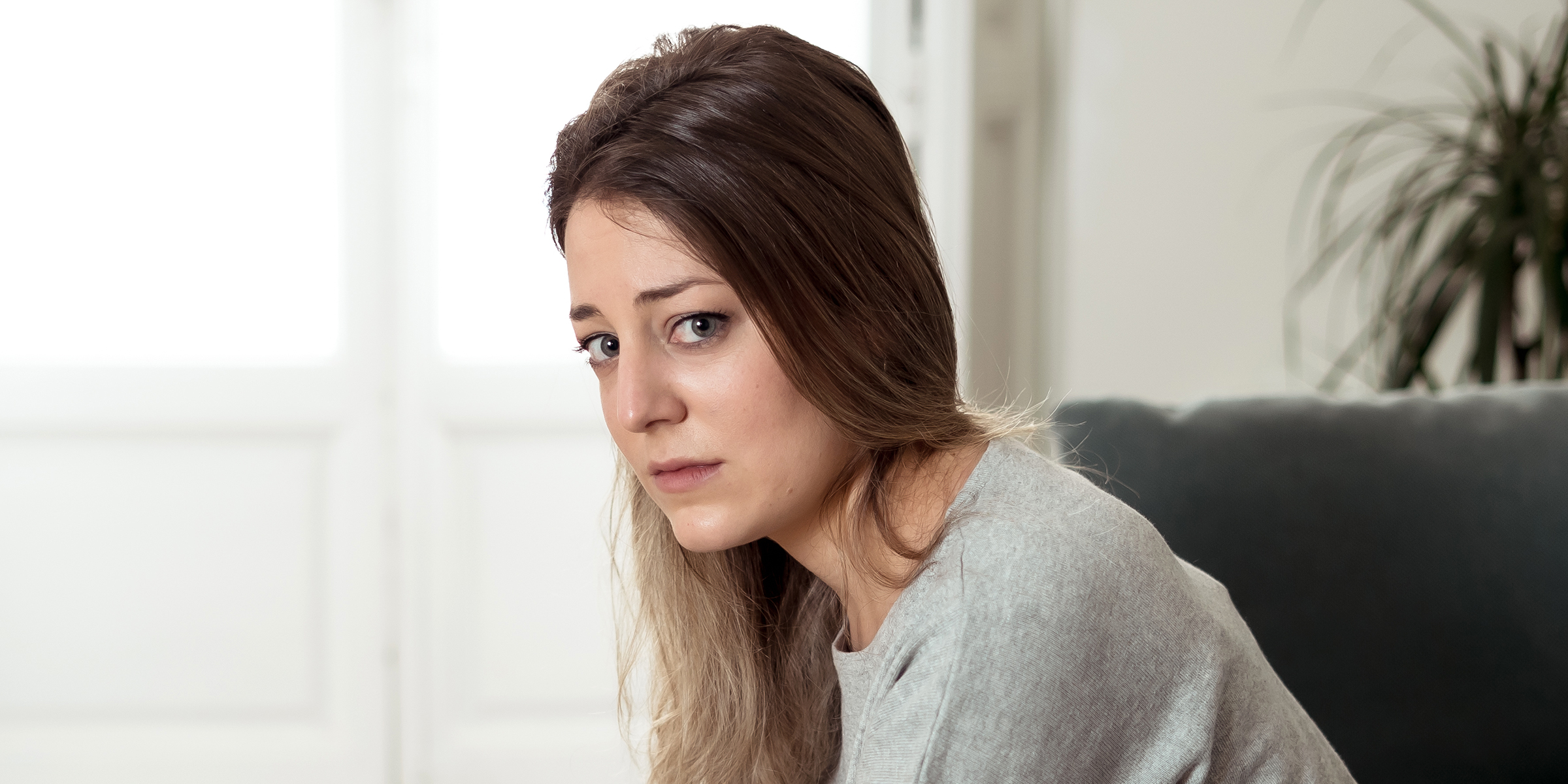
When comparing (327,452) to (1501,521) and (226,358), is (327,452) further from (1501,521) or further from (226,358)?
(1501,521)

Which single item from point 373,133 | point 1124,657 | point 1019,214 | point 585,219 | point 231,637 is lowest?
point 231,637

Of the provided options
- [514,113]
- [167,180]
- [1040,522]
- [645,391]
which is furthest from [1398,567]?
[167,180]

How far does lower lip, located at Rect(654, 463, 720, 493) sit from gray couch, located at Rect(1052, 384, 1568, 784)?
0.46m

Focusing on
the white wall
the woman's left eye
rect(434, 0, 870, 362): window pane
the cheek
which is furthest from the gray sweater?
rect(434, 0, 870, 362): window pane

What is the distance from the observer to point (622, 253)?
2.75 ft

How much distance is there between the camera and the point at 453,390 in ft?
9.16

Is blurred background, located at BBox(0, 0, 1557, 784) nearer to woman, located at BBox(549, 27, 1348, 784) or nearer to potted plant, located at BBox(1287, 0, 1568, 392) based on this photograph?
potted plant, located at BBox(1287, 0, 1568, 392)

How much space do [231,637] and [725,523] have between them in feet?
8.03

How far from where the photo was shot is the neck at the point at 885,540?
863 mm

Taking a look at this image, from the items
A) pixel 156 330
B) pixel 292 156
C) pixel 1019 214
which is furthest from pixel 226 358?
pixel 1019 214

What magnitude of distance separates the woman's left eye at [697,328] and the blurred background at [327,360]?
1831 millimetres

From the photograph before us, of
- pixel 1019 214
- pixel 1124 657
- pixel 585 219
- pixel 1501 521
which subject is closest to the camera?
pixel 1124 657

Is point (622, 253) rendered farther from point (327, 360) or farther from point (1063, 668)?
point (327, 360)

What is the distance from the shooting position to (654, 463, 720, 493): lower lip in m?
0.87
